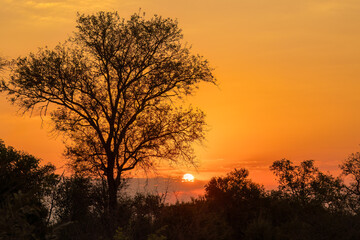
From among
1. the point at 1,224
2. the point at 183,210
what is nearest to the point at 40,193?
the point at 1,224

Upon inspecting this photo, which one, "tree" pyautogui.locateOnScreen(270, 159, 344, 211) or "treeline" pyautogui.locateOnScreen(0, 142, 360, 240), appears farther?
"tree" pyautogui.locateOnScreen(270, 159, 344, 211)

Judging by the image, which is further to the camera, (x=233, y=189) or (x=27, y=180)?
(x=233, y=189)

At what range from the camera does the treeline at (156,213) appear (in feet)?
59.6

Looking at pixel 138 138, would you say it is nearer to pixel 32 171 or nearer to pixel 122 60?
pixel 122 60

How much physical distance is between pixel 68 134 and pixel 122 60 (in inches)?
261

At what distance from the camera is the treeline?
18.2m

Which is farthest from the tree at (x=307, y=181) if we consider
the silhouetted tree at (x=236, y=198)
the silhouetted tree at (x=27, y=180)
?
the silhouetted tree at (x=27, y=180)

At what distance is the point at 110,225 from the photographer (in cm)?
2139

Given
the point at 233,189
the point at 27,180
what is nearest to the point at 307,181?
the point at 233,189

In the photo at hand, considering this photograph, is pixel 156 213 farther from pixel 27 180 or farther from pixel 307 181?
pixel 307 181

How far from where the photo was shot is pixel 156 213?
2377cm

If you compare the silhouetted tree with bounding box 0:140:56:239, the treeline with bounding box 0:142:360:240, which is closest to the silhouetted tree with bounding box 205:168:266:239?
the treeline with bounding box 0:142:360:240

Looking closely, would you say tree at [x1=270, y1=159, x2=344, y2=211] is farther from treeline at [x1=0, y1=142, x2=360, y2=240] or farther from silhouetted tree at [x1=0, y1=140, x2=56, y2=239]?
silhouetted tree at [x1=0, y1=140, x2=56, y2=239]

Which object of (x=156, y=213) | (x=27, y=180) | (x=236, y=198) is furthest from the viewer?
(x=236, y=198)
